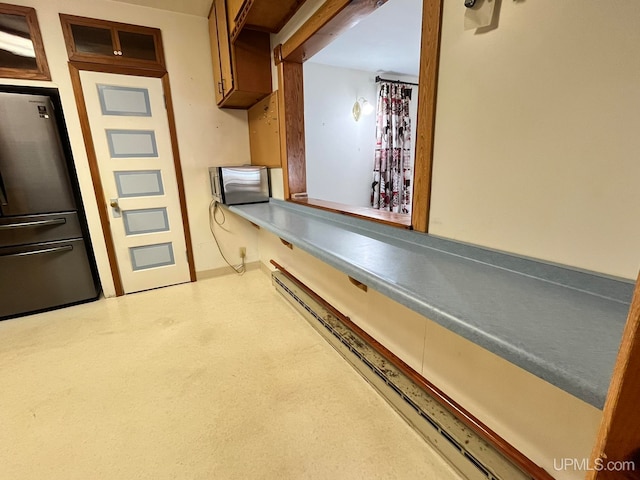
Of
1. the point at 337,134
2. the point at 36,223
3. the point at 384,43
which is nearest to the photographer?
the point at 36,223

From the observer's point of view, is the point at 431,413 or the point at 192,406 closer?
the point at 431,413

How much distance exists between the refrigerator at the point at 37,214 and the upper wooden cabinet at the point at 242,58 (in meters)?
1.39

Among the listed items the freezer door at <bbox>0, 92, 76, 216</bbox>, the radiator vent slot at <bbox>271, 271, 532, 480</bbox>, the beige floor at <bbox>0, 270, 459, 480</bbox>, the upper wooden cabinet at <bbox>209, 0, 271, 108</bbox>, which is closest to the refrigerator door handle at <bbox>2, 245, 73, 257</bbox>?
the freezer door at <bbox>0, 92, 76, 216</bbox>

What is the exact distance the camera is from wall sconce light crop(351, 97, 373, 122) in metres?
3.52

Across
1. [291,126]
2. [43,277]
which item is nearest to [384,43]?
[291,126]

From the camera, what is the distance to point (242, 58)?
84.7 inches

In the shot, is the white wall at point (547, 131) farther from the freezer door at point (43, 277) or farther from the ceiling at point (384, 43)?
the freezer door at point (43, 277)

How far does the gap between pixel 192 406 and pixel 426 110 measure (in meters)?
1.73

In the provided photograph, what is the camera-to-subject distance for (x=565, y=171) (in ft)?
2.39

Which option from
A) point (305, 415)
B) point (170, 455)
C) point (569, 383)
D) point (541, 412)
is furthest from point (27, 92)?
point (541, 412)

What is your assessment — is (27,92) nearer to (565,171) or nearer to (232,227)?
(232,227)

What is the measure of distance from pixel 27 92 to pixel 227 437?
2920 mm

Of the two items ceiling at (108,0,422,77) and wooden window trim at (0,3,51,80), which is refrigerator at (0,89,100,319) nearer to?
wooden window trim at (0,3,51,80)

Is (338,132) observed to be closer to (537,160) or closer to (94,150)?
(94,150)
